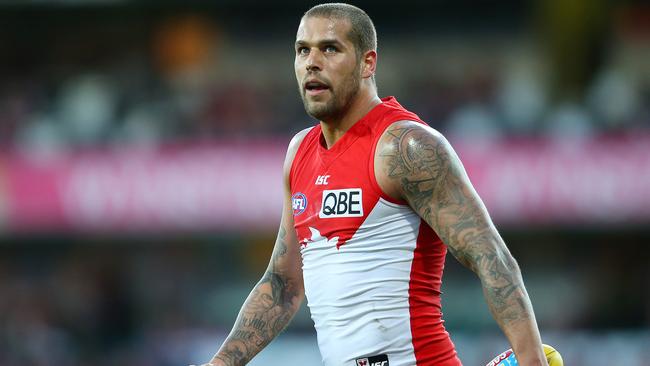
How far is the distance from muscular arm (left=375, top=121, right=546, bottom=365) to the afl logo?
1.42 feet

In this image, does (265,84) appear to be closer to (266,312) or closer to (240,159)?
(240,159)

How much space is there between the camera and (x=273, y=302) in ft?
16.9

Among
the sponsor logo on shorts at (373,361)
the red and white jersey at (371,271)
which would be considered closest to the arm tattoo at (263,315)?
the red and white jersey at (371,271)

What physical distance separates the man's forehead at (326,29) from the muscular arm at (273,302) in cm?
59

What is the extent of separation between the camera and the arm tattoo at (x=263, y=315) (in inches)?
198

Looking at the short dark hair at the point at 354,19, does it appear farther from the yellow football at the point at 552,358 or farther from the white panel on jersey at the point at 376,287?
the yellow football at the point at 552,358

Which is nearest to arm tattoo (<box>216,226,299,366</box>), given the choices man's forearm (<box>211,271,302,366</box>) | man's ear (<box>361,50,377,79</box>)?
man's forearm (<box>211,271,302,366</box>)

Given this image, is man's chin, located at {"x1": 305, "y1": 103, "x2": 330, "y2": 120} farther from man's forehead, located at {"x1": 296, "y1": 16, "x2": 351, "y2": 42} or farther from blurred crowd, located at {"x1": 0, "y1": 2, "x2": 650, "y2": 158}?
blurred crowd, located at {"x1": 0, "y1": 2, "x2": 650, "y2": 158}

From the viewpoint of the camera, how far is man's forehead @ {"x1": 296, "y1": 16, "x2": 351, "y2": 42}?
468 centimetres

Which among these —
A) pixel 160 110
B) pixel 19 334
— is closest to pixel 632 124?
pixel 160 110

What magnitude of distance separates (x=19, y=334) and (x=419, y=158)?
11622mm

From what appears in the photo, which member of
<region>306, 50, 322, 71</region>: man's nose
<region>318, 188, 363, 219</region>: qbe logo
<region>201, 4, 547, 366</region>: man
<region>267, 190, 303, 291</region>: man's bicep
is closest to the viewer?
<region>201, 4, 547, 366</region>: man

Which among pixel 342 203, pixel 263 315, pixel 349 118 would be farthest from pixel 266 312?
pixel 349 118

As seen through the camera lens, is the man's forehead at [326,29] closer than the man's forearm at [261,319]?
Yes
